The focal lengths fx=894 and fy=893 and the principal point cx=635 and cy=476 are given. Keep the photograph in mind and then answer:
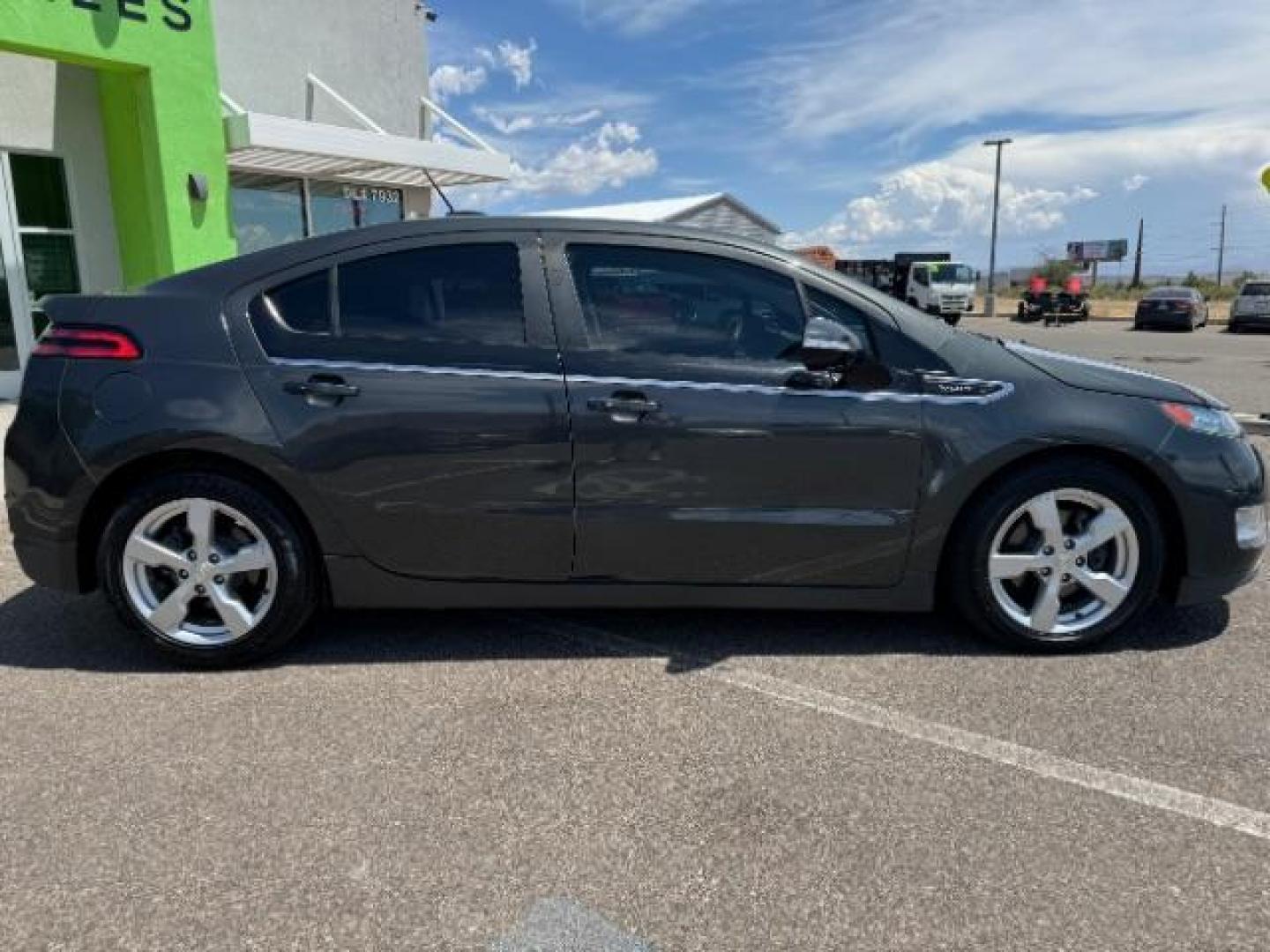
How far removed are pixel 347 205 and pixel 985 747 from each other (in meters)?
13.0

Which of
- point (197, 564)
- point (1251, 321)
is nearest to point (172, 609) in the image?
point (197, 564)

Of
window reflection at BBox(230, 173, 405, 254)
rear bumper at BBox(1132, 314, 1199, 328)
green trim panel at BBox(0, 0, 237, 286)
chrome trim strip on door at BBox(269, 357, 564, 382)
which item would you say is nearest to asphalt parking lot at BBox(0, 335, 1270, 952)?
chrome trim strip on door at BBox(269, 357, 564, 382)

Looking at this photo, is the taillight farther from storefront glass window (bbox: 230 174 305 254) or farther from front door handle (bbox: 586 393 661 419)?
storefront glass window (bbox: 230 174 305 254)

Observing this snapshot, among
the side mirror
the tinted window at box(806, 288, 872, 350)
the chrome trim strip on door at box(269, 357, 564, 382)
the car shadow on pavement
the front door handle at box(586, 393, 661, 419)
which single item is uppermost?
the tinted window at box(806, 288, 872, 350)

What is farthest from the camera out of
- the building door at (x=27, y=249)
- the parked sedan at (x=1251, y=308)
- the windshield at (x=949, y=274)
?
the windshield at (x=949, y=274)

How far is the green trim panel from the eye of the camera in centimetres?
853

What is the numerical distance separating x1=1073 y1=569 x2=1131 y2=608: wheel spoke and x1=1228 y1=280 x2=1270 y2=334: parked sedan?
2793 cm

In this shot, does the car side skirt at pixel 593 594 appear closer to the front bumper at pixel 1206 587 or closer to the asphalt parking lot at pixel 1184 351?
the front bumper at pixel 1206 587

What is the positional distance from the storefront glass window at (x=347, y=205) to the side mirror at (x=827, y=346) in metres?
10.6

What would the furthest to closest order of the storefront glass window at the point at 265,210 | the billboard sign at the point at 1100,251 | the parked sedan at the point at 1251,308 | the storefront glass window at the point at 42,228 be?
the billboard sign at the point at 1100,251 < the parked sedan at the point at 1251,308 < the storefront glass window at the point at 265,210 < the storefront glass window at the point at 42,228

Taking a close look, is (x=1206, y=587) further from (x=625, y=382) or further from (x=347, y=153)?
(x=347, y=153)

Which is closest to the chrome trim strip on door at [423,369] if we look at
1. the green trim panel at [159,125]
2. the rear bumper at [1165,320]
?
the green trim panel at [159,125]

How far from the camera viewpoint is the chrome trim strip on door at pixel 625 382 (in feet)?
10.4

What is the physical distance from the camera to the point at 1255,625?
3.62 metres
